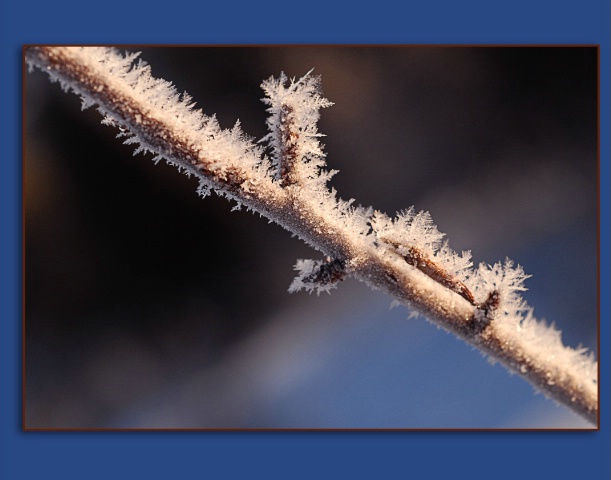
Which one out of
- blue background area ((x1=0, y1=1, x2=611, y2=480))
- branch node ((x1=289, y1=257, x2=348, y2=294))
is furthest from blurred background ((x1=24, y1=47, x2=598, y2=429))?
branch node ((x1=289, y1=257, x2=348, y2=294))

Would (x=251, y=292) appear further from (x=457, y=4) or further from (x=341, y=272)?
(x=457, y=4)

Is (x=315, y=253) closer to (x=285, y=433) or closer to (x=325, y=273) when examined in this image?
(x=285, y=433)

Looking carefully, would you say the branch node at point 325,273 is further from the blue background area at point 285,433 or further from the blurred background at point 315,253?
the blue background area at point 285,433

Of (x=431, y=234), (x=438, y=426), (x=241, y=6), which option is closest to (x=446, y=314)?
(x=431, y=234)

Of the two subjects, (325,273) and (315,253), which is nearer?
(325,273)

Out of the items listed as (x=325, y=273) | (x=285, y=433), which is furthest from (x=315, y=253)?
(x=325, y=273)

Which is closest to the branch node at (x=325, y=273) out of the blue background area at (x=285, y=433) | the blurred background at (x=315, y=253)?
the blurred background at (x=315, y=253)

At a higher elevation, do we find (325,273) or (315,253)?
(315,253)
